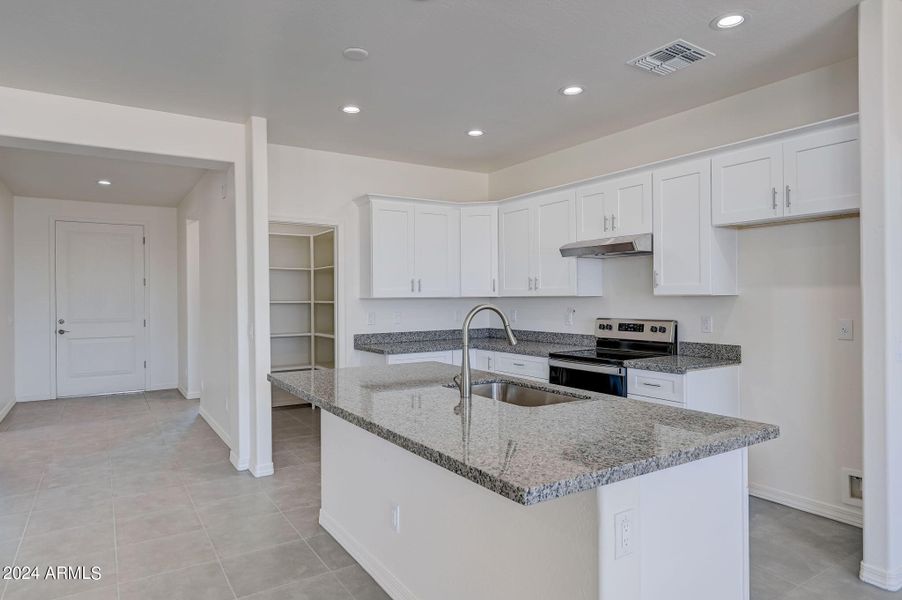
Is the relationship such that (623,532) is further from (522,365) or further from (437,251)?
(437,251)

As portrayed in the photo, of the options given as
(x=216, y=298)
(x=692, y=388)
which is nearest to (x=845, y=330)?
(x=692, y=388)

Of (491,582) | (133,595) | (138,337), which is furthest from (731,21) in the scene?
(138,337)

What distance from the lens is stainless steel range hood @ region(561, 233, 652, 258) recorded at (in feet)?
12.4

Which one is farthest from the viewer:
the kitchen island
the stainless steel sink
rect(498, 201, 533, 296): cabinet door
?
rect(498, 201, 533, 296): cabinet door

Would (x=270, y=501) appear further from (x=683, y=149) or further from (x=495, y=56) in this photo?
(x=683, y=149)

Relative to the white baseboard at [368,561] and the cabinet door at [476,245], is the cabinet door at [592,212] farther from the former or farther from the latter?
the white baseboard at [368,561]

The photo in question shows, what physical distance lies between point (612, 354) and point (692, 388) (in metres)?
0.80

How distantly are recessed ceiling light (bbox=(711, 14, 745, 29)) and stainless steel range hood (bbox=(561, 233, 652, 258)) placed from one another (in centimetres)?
144

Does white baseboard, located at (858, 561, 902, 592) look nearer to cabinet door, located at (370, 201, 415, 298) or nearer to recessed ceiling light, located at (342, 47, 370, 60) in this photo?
recessed ceiling light, located at (342, 47, 370, 60)

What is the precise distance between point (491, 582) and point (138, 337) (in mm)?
7130

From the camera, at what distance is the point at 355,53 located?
9.51 feet


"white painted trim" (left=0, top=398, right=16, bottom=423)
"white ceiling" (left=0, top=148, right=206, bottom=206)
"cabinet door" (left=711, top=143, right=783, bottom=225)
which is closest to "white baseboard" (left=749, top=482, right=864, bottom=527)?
"cabinet door" (left=711, top=143, right=783, bottom=225)

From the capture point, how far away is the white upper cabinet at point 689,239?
3.47 m

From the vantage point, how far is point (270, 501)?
11.5 ft
